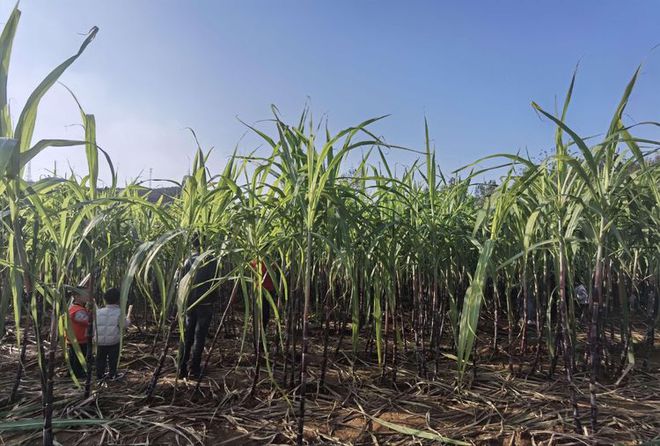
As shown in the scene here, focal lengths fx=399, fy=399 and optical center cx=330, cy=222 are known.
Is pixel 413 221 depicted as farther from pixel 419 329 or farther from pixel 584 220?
pixel 584 220

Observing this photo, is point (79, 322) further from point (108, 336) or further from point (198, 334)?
point (198, 334)

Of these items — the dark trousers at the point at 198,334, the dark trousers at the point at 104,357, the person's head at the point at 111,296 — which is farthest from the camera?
the person's head at the point at 111,296

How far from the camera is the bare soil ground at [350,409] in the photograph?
5.49ft

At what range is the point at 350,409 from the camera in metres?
1.94

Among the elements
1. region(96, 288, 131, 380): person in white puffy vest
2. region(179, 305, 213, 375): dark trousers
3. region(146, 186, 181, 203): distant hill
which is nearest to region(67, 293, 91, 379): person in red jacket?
region(96, 288, 131, 380): person in white puffy vest

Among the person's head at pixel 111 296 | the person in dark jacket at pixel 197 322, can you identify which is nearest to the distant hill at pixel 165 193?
the person in dark jacket at pixel 197 322

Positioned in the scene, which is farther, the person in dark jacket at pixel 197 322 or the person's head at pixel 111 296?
the person's head at pixel 111 296

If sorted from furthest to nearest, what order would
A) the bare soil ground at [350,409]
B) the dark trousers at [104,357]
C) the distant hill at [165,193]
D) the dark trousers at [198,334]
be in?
the dark trousers at [198,334] → the dark trousers at [104,357] → the distant hill at [165,193] → the bare soil ground at [350,409]

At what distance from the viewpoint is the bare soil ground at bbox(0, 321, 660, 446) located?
1.67 meters

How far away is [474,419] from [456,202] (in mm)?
1206

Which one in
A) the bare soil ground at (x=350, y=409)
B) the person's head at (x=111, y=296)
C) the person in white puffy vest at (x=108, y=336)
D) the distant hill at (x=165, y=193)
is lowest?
the bare soil ground at (x=350, y=409)

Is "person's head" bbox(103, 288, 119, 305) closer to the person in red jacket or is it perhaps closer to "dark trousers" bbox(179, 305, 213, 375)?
the person in red jacket

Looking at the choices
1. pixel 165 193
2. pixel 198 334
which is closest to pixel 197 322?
pixel 198 334

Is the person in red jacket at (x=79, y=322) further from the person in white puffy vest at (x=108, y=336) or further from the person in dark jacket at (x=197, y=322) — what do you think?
the person in dark jacket at (x=197, y=322)
